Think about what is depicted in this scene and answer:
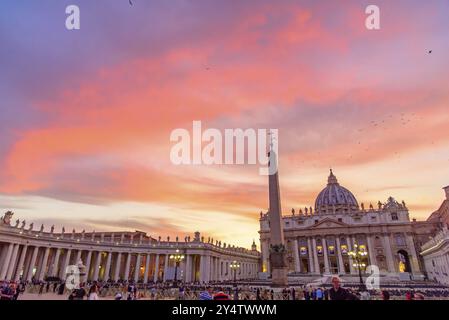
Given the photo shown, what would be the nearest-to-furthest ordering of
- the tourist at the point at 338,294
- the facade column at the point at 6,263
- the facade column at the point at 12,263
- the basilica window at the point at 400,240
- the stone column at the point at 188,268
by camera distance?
the tourist at the point at 338,294 → the facade column at the point at 6,263 → the facade column at the point at 12,263 → the stone column at the point at 188,268 → the basilica window at the point at 400,240

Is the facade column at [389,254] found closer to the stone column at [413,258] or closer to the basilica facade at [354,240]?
the basilica facade at [354,240]

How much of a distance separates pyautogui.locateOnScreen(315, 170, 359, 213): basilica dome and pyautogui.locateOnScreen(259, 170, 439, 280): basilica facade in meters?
12.8

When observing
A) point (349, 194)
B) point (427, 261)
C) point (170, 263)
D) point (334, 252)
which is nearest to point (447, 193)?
point (427, 261)

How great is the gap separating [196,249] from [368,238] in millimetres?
47823

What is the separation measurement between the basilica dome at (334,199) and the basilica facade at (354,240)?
12778mm

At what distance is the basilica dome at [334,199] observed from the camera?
97.3 metres

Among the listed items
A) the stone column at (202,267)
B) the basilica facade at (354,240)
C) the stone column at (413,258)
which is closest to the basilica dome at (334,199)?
the basilica facade at (354,240)

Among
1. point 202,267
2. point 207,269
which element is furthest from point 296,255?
point 202,267

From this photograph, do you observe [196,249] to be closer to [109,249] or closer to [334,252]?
[109,249]

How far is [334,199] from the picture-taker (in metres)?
102

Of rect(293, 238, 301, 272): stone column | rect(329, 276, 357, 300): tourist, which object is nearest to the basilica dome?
rect(293, 238, 301, 272): stone column

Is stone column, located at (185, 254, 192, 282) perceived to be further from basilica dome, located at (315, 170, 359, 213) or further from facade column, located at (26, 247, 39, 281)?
basilica dome, located at (315, 170, 359, 213)

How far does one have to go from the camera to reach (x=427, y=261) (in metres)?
67.9

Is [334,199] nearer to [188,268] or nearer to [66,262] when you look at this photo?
[188,268]
